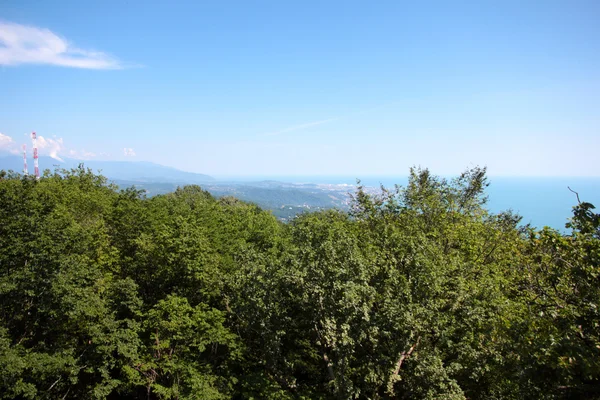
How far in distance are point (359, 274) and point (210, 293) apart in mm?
10630

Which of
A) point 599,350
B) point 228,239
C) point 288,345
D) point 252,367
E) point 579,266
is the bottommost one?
point 252,367

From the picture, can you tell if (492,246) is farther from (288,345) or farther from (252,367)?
(252,367)

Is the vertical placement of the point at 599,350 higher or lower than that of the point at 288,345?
higher

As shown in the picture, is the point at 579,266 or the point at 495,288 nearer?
the point at 579,266

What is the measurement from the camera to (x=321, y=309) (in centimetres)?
1305

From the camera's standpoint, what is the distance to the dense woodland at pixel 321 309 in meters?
8.99

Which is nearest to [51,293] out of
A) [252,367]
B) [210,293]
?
[210,293]

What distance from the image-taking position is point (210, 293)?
19906 mm

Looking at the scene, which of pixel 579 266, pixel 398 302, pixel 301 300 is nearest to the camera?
pixel 579 266

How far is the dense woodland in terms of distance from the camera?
899 cm

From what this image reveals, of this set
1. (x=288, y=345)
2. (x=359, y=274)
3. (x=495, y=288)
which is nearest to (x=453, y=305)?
(x=495, y=288)

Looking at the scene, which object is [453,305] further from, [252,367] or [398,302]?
[252,367]

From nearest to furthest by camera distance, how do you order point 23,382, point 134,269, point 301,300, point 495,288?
point 301,300
point 495,288
point 23,382
point 134,269

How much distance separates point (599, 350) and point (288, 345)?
15.8m
